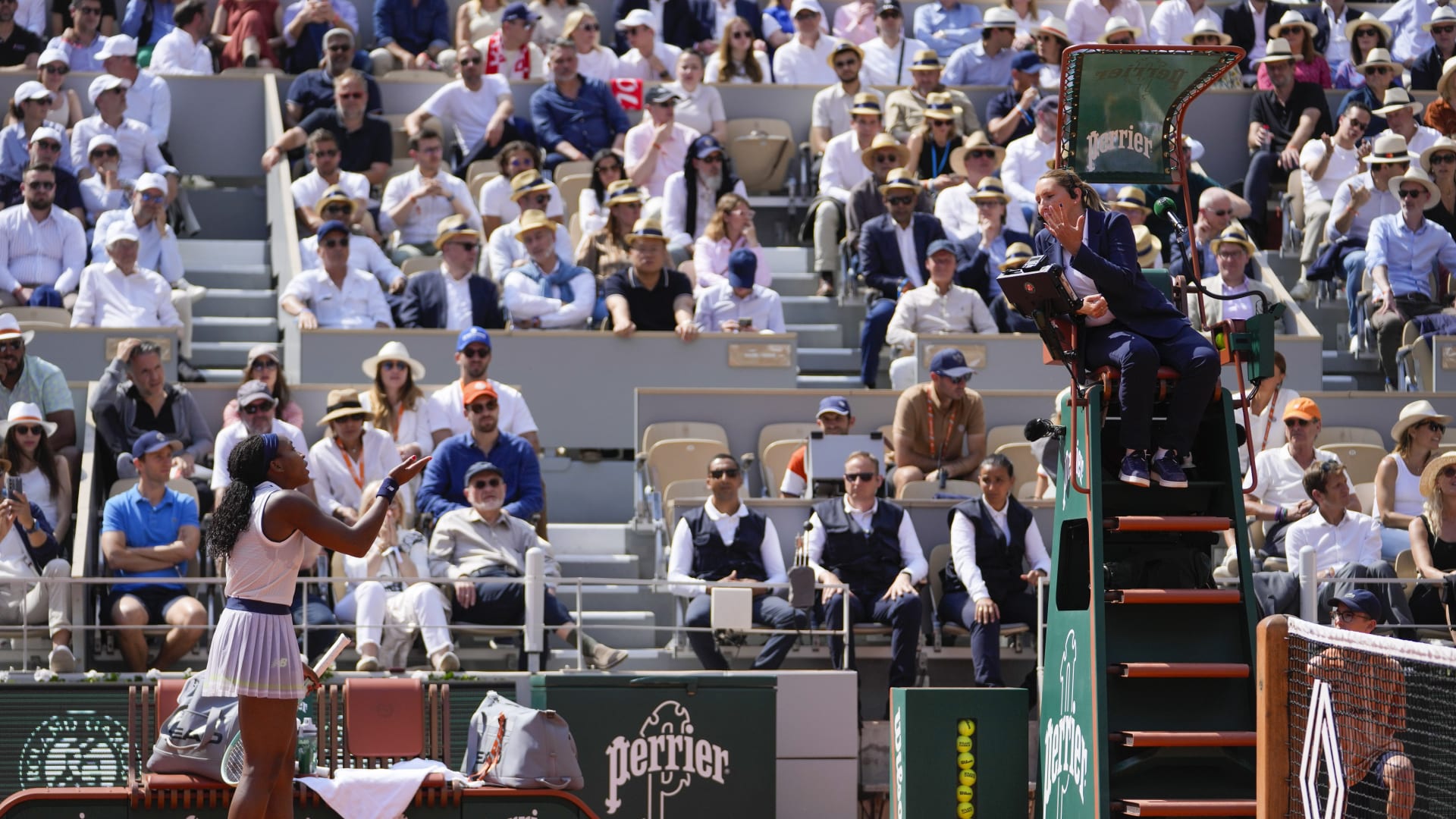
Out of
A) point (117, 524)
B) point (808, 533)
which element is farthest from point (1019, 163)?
point (117, 524)

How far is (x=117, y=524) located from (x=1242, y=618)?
20.7 feet

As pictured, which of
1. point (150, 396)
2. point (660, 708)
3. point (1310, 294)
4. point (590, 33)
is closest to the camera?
point (660, 708)

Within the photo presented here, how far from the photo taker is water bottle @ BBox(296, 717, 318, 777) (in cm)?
932

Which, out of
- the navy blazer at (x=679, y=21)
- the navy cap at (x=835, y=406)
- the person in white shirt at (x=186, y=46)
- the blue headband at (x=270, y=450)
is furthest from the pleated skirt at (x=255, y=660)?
the navy blazer at (x=679, y=21)

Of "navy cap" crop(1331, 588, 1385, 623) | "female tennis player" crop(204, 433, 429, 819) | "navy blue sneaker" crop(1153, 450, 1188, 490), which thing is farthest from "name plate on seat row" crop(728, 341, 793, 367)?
"female tennis player" crop(204, 433, 429, 819)

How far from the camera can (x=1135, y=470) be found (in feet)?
27.3

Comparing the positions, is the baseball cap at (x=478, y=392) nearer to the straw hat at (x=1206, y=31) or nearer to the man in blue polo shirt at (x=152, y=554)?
the man in blue polo shirt at (x=152, y=554)

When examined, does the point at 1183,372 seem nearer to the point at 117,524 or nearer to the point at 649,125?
the point at 117,524

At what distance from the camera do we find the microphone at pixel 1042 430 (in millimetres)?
8633

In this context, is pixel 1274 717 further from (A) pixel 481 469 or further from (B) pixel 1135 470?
(A) pixel 481 469

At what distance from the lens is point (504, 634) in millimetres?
11781

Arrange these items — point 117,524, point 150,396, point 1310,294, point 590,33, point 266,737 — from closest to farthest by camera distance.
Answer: point 266,737 → point 117,524 → point 150,396 → point 1310,294 → point 590,33

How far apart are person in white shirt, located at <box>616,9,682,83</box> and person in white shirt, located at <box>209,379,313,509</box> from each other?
268 inches

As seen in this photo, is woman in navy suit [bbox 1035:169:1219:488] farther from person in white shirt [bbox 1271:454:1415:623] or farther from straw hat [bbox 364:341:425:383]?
straw hat [bbox 364:341:425:383]
